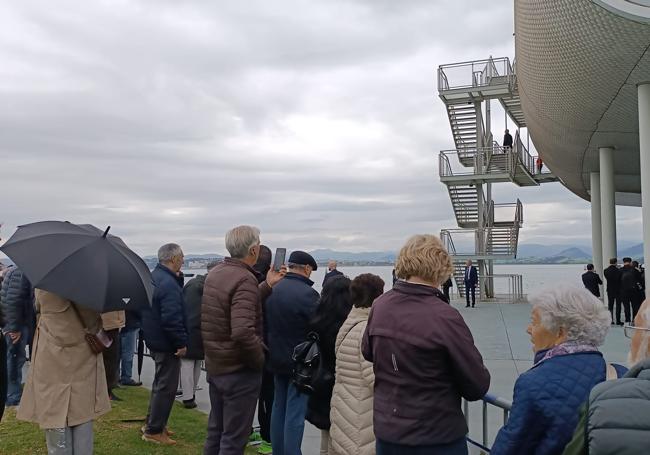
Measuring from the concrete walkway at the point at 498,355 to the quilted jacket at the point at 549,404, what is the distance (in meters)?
3.41

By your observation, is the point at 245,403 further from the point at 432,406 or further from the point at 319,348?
the point at 432,406

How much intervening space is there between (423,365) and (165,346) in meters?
3.47

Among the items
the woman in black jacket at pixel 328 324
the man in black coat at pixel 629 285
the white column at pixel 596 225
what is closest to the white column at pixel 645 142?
the man in black coat at pixel 629 285

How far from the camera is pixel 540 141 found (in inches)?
805

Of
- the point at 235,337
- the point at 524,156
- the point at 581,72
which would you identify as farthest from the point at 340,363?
the point at 524,156

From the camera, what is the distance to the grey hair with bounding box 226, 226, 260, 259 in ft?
14.8

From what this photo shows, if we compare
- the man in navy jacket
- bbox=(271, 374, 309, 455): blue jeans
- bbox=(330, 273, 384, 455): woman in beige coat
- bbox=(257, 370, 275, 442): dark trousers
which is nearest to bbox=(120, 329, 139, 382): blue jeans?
the man in navy jacket

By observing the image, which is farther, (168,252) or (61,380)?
(168,252)

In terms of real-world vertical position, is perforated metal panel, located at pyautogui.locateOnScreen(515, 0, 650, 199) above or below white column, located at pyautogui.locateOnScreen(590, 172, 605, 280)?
above

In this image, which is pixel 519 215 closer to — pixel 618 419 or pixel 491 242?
pixel 491 242

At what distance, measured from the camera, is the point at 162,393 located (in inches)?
217

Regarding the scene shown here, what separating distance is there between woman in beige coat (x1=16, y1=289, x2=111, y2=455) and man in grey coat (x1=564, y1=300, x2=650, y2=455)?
11.3 feet

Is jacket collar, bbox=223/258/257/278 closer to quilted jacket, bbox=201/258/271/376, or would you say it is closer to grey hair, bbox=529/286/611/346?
quilted jacket, bbox=201/258/271/376

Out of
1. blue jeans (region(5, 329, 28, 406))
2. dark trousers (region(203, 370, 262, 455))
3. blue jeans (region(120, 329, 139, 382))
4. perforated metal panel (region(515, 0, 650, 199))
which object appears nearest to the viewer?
dark trousers (region(203, 370, 262, 455))
